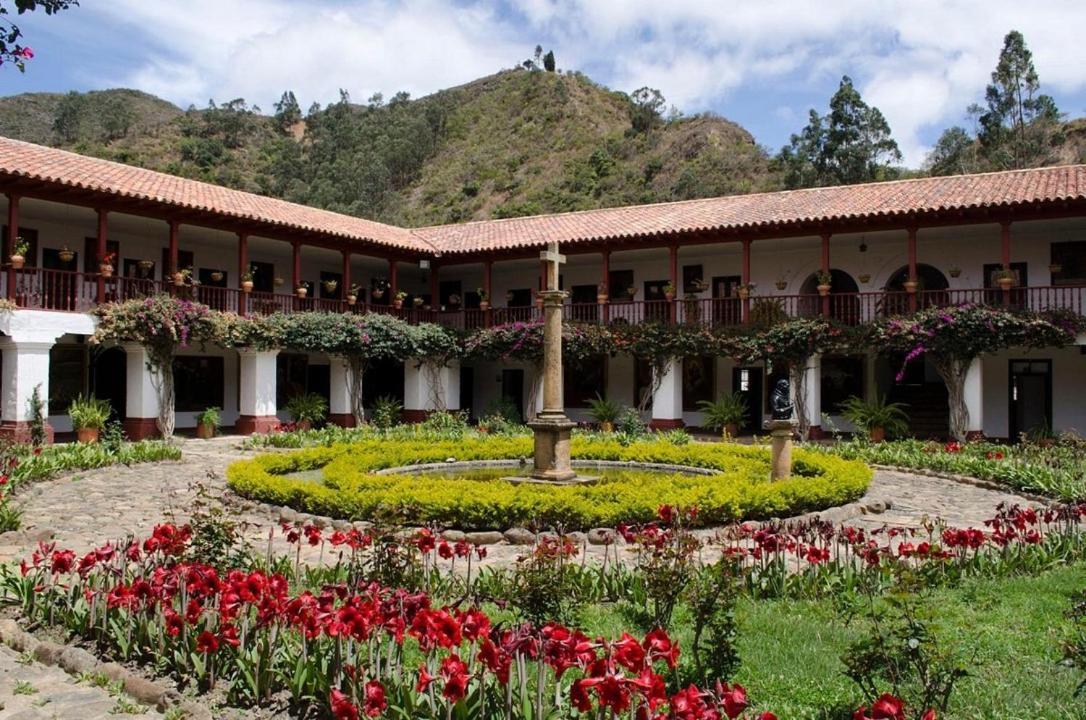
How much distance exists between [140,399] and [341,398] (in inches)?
216

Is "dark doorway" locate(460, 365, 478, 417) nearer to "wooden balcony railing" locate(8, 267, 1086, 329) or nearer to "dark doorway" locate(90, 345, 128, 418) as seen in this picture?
"wooden balcony railing" locate(8, 267, 1086, 329)

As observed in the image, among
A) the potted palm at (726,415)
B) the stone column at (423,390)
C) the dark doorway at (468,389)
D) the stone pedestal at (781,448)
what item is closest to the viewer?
the stone pedestal at (781,448)

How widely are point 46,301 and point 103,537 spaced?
10906 mm

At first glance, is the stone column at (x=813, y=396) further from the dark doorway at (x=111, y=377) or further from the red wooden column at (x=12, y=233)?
the red wooden column at (x=12, y=233)

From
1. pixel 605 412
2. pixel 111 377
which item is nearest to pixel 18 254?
pixel 111 377

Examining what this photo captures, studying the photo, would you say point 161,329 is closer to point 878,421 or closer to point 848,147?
point 878,421

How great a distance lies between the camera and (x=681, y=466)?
12773 millimetres

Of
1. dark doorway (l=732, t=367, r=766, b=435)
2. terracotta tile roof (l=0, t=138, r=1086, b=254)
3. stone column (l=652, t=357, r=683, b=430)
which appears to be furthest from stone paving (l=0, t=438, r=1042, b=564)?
dark doorway (l=732, t=367, r=766, b=435)

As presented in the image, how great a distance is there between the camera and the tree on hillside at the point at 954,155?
134 feet

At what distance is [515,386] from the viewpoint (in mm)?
26469

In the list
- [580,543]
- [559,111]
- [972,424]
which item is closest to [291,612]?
[580,543]

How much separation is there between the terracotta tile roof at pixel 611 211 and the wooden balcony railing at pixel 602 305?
1.80 m

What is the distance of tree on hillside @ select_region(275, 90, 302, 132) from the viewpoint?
72750mm

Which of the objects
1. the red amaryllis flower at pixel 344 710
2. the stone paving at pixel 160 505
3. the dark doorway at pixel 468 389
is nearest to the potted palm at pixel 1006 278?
the stone paving at pixel 160 505
